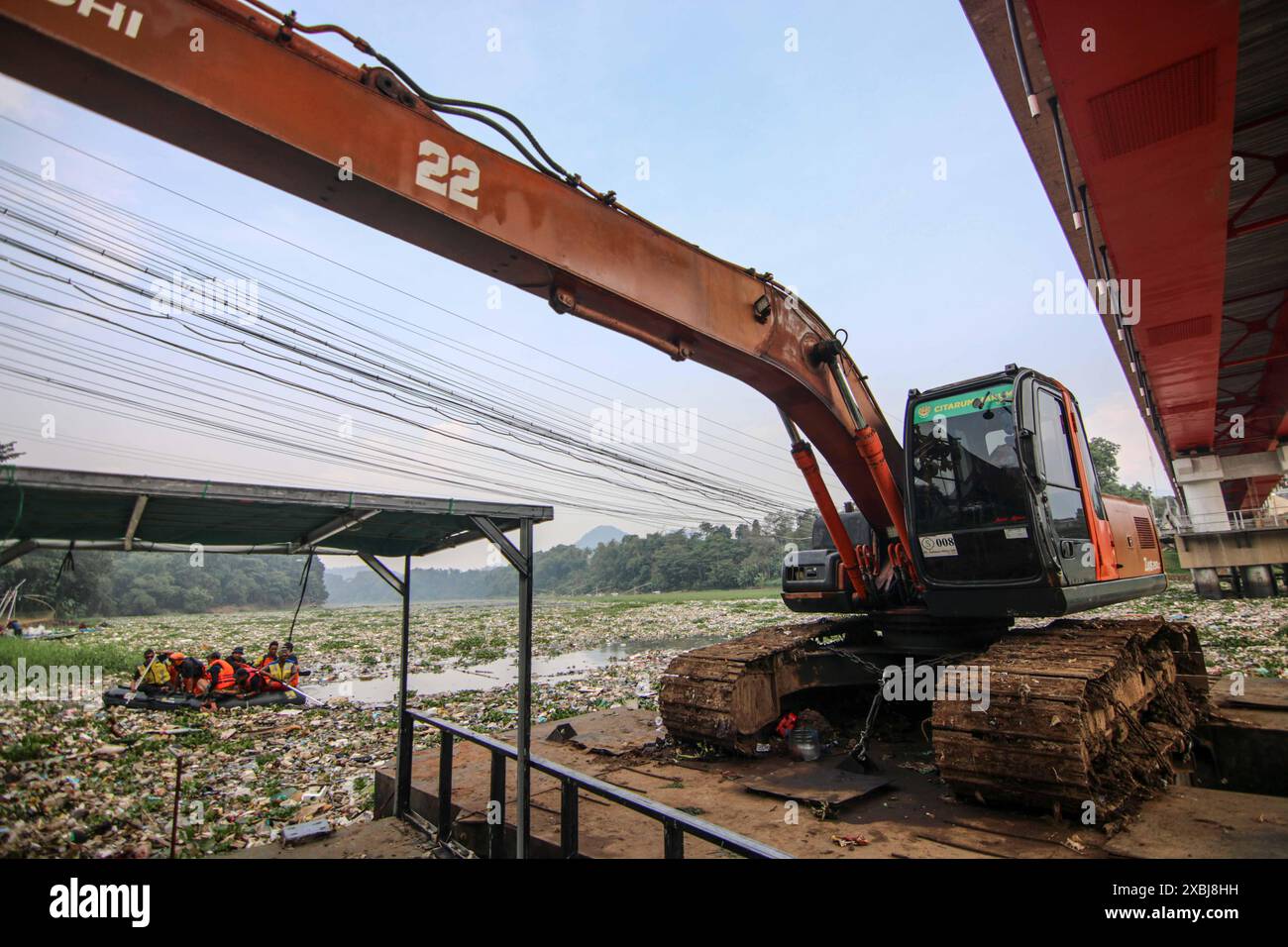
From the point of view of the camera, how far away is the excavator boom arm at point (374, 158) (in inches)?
109

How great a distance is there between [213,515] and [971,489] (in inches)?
216

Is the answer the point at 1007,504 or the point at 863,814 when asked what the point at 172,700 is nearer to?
the point at 863,814

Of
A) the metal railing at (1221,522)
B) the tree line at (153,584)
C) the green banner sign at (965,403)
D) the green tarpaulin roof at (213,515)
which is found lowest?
the tree line at (153,584)

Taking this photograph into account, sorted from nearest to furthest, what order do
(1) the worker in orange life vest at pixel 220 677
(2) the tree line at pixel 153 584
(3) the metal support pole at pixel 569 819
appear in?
1. (3) the metal support pole at pixel 569 819
2. (1) the worker in orange life vest at pixel 220 677
3. (2) the tree line at pixel 153 584

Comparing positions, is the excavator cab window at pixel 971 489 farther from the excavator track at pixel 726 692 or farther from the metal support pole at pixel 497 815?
the metal support pole at pixel 497 815

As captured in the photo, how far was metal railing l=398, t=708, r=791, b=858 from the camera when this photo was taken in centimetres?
241

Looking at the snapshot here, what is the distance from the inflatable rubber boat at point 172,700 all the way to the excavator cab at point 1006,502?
32.2 feet

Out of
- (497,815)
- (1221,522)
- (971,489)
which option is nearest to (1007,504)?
(971,489)

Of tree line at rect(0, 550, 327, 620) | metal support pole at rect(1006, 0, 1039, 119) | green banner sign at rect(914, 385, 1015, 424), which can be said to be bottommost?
Result: tree line at rect(0, 550, 327, 620)

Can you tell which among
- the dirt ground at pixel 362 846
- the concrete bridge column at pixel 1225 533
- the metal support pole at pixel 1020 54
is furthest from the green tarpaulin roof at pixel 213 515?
the concrete bridge column at pixel 1225 533

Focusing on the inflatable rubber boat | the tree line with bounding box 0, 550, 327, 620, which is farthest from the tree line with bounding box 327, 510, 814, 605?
the inflatable rubber boat

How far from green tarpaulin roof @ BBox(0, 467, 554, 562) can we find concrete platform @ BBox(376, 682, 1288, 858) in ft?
6.40

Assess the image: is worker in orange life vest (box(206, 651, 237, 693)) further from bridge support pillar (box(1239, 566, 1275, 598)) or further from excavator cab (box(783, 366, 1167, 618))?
bridge support pillar (box(1239, 566, 1275, 598))

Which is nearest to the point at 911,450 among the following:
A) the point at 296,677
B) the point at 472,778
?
the point at 472,778
